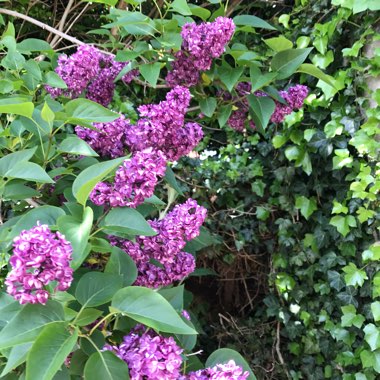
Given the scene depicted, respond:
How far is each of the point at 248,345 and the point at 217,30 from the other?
5.14 feet

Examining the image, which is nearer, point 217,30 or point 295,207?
point 217,30

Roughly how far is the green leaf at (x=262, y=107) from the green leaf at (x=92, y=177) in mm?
474

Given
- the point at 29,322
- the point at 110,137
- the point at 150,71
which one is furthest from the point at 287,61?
the point at 29,322

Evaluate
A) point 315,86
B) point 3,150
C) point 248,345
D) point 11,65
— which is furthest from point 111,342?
point 248,345

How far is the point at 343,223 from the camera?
5.41 feet

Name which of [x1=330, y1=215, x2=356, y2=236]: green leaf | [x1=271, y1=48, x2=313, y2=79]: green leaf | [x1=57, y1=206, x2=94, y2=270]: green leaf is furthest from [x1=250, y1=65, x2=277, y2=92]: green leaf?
[x1=330, y1=215, x2=356, y2=236]: green leaf

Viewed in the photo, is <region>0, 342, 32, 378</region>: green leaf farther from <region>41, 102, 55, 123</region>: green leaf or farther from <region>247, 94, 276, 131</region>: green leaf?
<region>247, 94, 276, 131</region>: green leaf

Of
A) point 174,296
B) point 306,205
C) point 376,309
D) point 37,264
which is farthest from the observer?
point 306,205

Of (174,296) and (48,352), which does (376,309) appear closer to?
(174,296)

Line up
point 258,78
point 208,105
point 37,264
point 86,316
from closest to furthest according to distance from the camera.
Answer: point 37,264 < point 86,316 < point 258,78 < point 208,105

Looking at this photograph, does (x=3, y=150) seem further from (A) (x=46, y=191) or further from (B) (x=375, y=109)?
(B) (x=375, y=109)

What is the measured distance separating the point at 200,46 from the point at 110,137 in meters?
0.25

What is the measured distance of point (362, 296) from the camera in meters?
1.64

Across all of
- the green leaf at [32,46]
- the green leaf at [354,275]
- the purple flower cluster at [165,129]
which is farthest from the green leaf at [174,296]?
the green leaf at [354,275]
